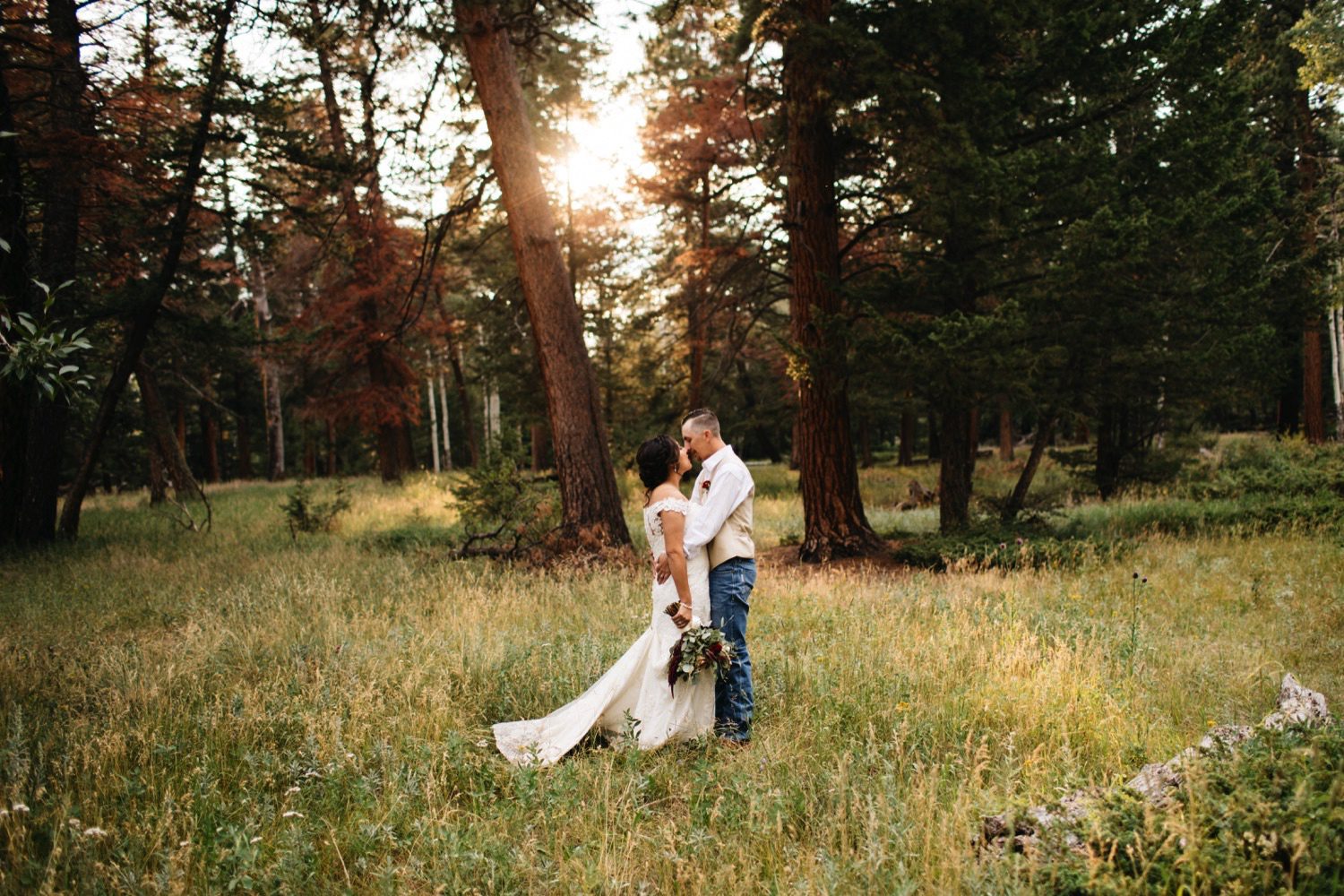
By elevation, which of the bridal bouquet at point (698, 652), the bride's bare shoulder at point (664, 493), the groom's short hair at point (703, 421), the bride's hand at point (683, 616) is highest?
the groom's short hair at point (703, 421)

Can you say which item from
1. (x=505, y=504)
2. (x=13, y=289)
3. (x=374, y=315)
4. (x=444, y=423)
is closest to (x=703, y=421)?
(x=505, y=504)

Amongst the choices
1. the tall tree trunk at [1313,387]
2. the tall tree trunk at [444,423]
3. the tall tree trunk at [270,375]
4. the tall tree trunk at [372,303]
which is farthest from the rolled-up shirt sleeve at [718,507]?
the tall tree trunk at [444,423]

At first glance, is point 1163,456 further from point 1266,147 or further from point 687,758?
point 687,758

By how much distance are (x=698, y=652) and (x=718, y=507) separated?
0.84 metres

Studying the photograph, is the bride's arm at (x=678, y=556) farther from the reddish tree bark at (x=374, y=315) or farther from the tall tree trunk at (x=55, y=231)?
the reddish tree bark at (x=374, y=315)

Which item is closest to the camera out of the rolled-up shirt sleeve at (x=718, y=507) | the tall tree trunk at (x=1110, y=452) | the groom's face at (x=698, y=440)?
the rolled-up shirt sleeve at (x=718, y=507)

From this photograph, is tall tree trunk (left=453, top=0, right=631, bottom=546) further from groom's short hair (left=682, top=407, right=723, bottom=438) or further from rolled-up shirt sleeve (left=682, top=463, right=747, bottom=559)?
rolled-up shirt sleeve (left=682, top=463, right=747, bottom=559)

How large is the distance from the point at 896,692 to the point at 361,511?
14.7m

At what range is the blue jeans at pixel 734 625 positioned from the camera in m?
4.61

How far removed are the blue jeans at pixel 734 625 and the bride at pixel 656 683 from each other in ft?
0.21

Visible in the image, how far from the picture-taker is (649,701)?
4664 millimetres

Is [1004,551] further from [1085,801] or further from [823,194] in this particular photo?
[1085,801]

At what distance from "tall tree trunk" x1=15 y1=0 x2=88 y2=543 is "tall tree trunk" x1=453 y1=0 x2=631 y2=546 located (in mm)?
5028

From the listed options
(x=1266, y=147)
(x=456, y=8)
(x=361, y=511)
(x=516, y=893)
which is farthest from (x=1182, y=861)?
(x=1266, y=147)
